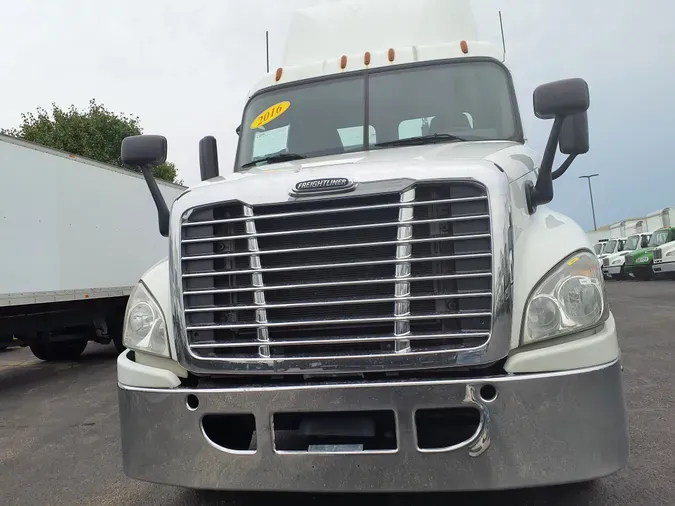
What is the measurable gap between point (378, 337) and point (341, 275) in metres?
0.33

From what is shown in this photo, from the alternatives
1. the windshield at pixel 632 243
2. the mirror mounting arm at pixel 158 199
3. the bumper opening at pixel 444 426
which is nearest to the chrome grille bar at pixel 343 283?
the bumper opening at pixel 444 426

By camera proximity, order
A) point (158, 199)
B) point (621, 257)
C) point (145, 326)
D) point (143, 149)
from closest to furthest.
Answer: point (145, 326) → point (158, 199) → point (143, 149) → point (621, 257)

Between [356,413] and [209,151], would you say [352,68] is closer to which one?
[209,151]

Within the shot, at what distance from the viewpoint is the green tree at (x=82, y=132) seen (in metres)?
23.6

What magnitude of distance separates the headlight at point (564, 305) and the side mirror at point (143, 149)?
245 centimetres

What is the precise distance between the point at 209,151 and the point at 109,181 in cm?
559

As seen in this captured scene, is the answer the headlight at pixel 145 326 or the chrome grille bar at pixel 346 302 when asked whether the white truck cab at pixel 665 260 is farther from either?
the headlight at pixel 145 326

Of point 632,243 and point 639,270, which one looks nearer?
point 639,270

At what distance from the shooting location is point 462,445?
2.43 metres

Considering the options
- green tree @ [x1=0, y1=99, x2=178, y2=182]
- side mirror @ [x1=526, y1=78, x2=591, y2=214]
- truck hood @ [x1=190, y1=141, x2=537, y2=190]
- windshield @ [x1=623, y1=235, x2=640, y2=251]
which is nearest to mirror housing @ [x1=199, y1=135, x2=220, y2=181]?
truck hood @ [x1=190, y1=141, x2=537, y2=190]

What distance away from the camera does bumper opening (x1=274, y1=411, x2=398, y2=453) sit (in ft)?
8.42

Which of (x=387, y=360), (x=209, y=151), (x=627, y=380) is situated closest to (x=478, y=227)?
(x=387, y=360)

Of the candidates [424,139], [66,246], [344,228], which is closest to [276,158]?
[424,139]

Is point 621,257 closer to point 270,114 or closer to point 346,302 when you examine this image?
point 270,114
